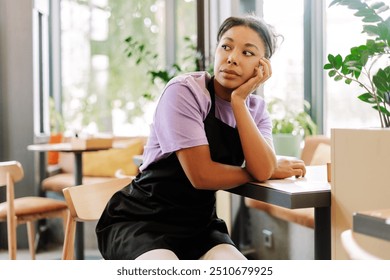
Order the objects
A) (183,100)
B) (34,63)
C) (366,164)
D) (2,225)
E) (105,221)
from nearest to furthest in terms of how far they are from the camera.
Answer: (366,164)
(183,100)
(105,221)
(2,225)
(34,63)

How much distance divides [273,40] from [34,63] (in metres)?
2.49

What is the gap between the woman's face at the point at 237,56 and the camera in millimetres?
1534

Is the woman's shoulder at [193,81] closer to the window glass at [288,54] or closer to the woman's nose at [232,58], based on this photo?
the woman's nose at [232,58]

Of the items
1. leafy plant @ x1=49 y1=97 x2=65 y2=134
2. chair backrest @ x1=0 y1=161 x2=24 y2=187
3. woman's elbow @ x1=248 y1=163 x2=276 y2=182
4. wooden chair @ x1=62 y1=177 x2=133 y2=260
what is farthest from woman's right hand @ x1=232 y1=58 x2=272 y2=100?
leafy plant @ x1=49 y1=97 x2=65 y2=134

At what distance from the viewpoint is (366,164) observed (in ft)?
4.31

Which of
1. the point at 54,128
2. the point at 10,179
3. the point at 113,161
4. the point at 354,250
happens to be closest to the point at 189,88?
the point at 354,250

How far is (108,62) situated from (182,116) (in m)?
3.53

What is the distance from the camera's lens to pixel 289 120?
132 inches

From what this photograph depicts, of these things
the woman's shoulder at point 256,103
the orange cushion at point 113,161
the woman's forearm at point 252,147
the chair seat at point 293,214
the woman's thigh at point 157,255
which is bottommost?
the chair seat at point 293,214

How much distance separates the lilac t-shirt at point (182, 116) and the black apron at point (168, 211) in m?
0.04

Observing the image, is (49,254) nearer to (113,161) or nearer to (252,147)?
(113,161)

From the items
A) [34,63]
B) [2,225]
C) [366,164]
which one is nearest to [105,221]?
[366,164]

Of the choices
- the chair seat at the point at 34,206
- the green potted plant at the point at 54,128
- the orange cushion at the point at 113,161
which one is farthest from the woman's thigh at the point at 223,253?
the green potted plant at the point at 54,128
